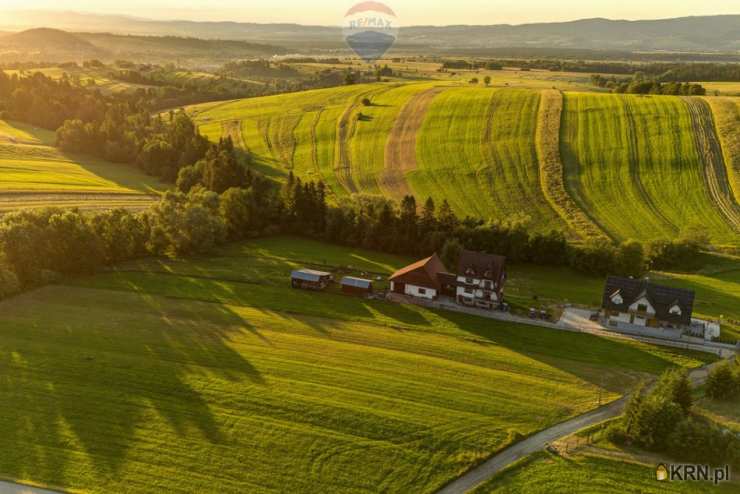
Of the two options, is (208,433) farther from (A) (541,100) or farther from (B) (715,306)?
(A) (541,100)

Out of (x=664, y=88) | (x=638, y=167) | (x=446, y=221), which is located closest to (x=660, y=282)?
(x=446, y=221)

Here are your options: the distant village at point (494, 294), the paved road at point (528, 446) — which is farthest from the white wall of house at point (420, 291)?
the paved road at point (528, 446)

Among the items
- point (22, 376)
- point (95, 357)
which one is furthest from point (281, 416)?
point (22, 376)

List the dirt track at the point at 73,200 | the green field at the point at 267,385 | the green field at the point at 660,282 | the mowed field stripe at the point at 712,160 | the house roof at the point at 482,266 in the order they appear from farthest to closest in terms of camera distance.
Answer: the dirt track at the point at 73,200, the mowed field stripe at the point at 712,160, the green field at the point at 660,282, the house roof at the point at 482,266, the green field at the point at 267,385

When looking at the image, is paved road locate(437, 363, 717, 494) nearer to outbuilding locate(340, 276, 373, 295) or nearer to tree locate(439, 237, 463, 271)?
outbuilding locate(340, 276, 373, 295)

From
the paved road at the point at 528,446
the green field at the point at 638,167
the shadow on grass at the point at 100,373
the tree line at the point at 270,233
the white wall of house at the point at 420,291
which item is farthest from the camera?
the green field at the point at 638,167

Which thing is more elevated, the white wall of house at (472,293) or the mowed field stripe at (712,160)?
the mowed field stripe at (712,160)

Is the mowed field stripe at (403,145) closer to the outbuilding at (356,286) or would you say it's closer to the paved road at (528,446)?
the outbuilding at (356,286)
